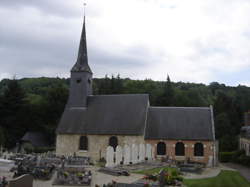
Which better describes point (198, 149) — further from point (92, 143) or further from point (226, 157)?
point (92, 143)

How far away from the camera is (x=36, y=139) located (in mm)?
41062

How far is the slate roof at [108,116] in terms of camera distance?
30750 mm

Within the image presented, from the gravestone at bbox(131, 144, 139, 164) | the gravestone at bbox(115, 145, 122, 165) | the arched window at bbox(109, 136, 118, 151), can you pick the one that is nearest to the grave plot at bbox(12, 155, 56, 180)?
the gravestone at bbox(115, 145, 122, 165)

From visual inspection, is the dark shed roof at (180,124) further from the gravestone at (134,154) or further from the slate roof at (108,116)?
the gravestone at (134,154)

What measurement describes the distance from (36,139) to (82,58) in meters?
14.8

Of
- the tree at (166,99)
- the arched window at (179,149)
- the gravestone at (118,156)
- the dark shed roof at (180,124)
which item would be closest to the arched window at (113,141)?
the dark shed roof at (180,124)

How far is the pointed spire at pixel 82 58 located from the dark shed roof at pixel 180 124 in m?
9.56

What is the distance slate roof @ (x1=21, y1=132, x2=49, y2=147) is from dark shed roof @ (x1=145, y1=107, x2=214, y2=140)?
18233mm

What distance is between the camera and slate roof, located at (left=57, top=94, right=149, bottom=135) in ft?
101

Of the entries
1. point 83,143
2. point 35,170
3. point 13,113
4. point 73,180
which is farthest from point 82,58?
point 73,180

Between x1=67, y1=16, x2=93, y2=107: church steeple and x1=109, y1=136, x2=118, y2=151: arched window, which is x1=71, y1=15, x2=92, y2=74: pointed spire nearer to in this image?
x1=67, y1=16, x2=93, y2=107: church steeple

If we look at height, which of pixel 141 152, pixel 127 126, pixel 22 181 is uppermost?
pixel 127 126

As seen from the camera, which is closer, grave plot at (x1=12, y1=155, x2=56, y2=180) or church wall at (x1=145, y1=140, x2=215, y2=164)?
grave plot at (x1=12, y1=155, x2=56, y2=180)

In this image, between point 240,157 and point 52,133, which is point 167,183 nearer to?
point 240,157
